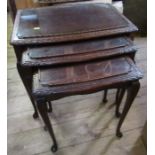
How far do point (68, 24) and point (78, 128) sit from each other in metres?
0.65

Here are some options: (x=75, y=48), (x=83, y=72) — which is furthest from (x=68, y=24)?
(x=83, y=72)

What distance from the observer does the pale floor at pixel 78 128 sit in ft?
3.91

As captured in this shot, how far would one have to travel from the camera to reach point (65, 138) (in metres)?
1.24

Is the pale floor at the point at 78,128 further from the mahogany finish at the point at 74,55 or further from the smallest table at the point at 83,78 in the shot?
the smallest table at the point at 83,78

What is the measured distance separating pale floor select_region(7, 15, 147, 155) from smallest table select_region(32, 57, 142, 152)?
40 centimetres

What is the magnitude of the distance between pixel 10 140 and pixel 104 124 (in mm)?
586

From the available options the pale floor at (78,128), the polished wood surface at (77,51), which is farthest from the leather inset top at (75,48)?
the pale floor at (78,128)

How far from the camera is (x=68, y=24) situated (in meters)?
1.00

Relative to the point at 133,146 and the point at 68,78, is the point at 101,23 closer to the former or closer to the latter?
the point at 68,78

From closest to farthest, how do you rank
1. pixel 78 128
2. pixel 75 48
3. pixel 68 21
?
pixel 75 48 < pixel 68 21 < pixel 78 128

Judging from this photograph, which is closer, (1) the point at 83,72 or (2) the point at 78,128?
(1) the point at 83,72

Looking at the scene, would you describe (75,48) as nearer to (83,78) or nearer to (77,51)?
(77,51)

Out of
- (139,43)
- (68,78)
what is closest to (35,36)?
(68,78)

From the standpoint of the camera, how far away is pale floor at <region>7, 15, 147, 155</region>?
1191 mm
